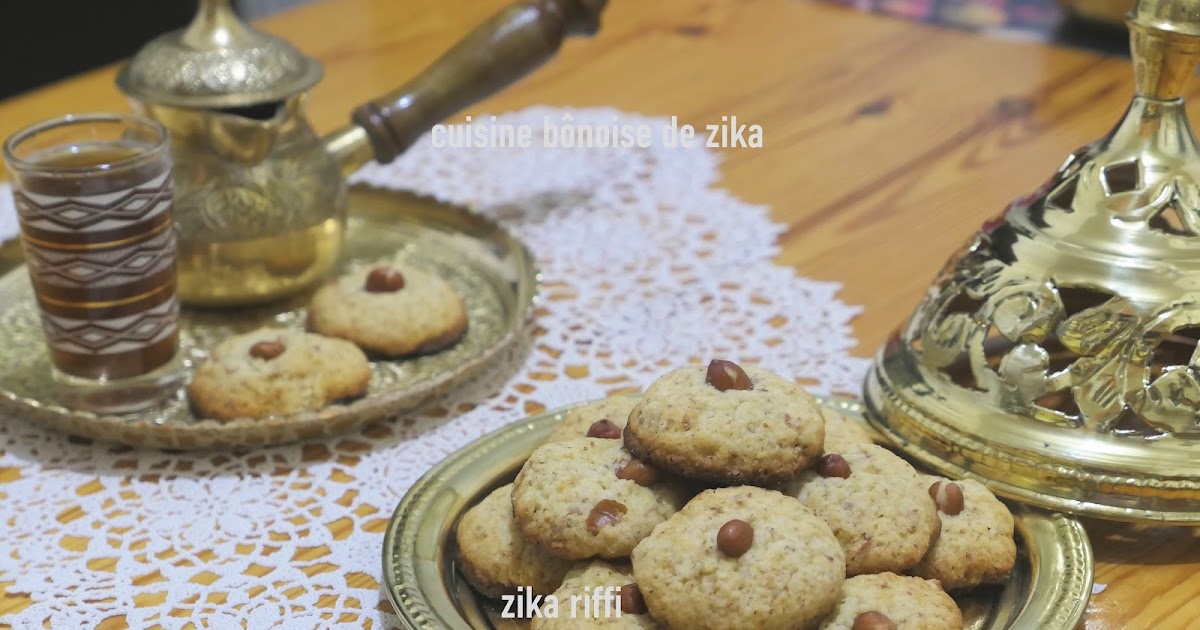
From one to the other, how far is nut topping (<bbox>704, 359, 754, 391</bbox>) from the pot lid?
506 millimetres

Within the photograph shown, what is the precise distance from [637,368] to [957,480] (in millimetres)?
352

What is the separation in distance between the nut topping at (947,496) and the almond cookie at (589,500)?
0.16 metres

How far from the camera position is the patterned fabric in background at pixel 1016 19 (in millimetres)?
1841

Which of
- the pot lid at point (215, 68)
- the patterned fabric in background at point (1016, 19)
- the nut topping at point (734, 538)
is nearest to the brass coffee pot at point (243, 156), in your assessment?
the pot lid at point (215, 68)

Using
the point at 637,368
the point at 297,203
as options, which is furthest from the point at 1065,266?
the point at 297,203

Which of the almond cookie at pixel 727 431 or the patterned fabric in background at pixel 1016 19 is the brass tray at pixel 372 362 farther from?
the patterned fabric in background at pixel 1016 19

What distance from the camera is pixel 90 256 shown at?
0.95 metres

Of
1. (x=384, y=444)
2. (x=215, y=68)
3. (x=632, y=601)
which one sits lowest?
(x=384, y=444)

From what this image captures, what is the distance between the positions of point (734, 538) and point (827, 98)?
1.11 metres

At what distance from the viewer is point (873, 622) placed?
67 cm

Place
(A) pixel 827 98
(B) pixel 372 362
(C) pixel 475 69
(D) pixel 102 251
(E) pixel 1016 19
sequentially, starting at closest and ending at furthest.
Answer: (D) pixel 102 251, (B) pixel 372 362, (C) pixel 475 69, (A) pixel 827 98, (E) pixel 1016 19

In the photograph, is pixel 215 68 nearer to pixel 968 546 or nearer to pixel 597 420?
pixel 597 420

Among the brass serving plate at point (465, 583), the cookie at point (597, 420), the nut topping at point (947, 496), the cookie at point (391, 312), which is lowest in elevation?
the cookie at point (391, 312)

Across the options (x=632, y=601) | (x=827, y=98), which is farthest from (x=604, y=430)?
(x=827, y=98)
